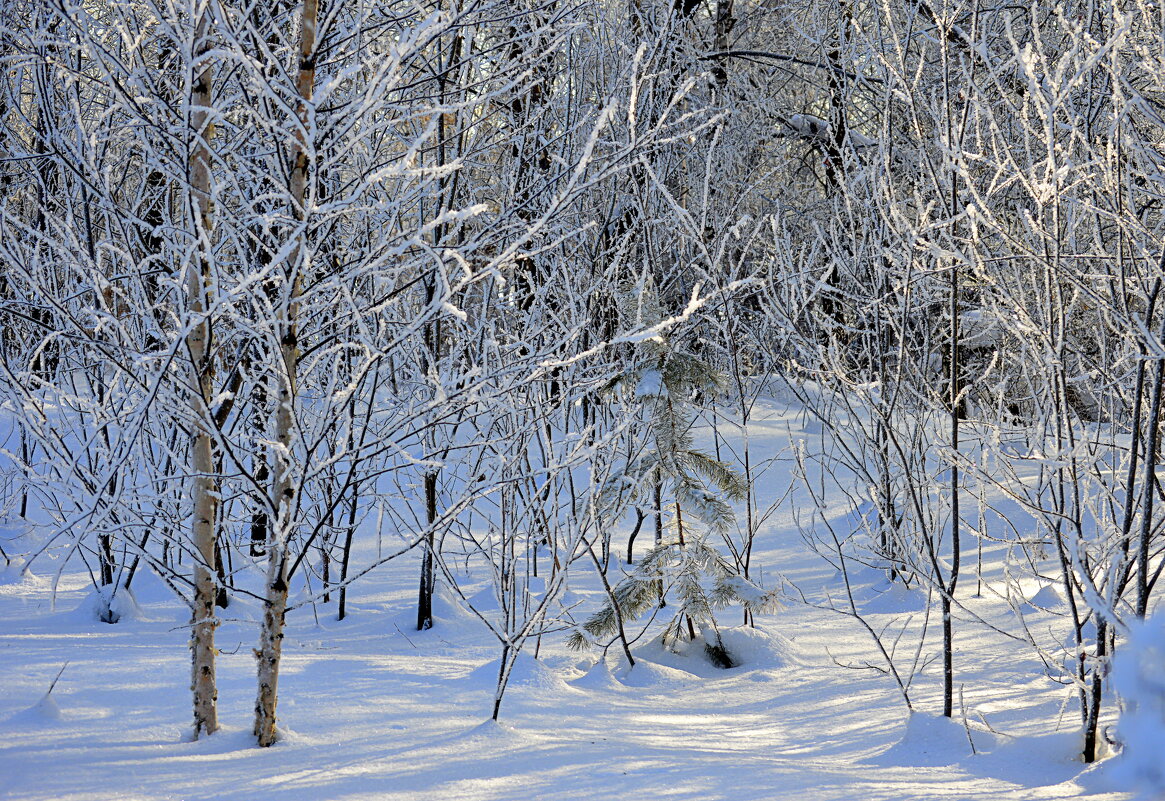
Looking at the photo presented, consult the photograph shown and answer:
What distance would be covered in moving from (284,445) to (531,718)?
164 centimetres

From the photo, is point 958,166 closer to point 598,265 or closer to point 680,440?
point 680,440

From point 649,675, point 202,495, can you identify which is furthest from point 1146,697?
point 649,675

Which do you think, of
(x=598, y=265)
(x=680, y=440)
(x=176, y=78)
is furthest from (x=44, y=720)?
(x=598, y=265)

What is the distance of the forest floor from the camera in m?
2.70

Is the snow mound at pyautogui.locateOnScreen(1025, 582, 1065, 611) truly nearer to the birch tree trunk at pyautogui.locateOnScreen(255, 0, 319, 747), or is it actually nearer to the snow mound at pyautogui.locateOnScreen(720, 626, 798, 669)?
the snow mound at pyautogui.locateOnScreen(720, 626, 798, 669)

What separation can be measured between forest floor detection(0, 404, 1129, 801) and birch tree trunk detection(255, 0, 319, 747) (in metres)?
0.22

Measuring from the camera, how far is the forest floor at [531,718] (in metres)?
2.70

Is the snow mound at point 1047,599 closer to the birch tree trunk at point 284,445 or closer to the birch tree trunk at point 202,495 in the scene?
the birch tree trunk at point 284,445

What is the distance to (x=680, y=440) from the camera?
528cm

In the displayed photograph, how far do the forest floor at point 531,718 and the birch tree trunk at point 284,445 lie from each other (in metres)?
0.22

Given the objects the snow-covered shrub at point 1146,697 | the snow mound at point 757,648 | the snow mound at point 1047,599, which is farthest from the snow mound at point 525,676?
the snow-covered shrub at point 1146,697

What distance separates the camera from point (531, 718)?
3.75m

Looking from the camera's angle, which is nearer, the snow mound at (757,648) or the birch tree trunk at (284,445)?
the birch tree trunk at (284,445)

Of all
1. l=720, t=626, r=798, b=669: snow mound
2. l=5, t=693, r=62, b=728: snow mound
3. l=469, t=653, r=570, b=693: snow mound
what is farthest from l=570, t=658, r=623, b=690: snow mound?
l=5, t=693, r=62, b=728: snow mound
